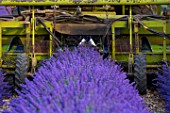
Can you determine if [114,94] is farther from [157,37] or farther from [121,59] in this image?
[157,37]

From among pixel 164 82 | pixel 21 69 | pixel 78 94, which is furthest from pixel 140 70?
pixel 78 94

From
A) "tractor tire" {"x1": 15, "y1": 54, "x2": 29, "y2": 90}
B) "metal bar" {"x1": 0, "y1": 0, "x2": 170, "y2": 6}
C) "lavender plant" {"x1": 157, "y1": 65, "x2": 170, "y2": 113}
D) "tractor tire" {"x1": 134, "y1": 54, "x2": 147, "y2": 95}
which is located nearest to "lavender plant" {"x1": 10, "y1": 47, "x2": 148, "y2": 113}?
"lavender plant" {"x1": 157, "y1": 65, "x2": 170, "y2": 113}

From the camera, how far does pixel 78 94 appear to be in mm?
4145

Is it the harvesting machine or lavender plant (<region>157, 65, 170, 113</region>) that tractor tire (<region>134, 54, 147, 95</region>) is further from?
lavender plant (<region>157, 65, 170, 113</region>)

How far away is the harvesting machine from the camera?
820 cm

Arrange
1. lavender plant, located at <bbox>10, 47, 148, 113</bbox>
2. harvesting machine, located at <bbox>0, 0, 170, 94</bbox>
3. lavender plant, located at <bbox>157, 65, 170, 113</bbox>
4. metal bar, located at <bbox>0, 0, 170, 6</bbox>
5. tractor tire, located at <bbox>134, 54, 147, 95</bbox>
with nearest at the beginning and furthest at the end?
lavender plant, located at <bbox>10, 47, 148, 113</bbox>, lavender plant, located at <bbox>157, 65, 170, 113</bbox>, tractor tire, located at <bbox>134, 54, 147, 95</bbox>, harvesting machine, located at <bbox>0, 0, 170, 94</bbox>, metal bar, located at <bbox>0, 0, 170, 6</bbox>

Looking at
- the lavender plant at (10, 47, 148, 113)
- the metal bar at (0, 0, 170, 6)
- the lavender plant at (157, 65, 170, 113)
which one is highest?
the metal bar at (0, 0, 170, 6)

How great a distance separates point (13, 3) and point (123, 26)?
204cm

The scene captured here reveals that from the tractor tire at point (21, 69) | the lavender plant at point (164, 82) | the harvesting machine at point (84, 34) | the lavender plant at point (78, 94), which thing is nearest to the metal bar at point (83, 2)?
the harvesting machine at point (84, 34)

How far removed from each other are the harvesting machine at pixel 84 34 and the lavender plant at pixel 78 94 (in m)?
2.50

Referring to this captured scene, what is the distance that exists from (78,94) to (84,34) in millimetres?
4325

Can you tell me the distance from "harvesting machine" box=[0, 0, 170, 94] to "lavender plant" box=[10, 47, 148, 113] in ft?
A: 8.20

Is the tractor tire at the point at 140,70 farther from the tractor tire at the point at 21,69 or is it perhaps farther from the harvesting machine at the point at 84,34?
the tractor tire at the point at 21,69

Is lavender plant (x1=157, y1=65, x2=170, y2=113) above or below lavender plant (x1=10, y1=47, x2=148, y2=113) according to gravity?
below
